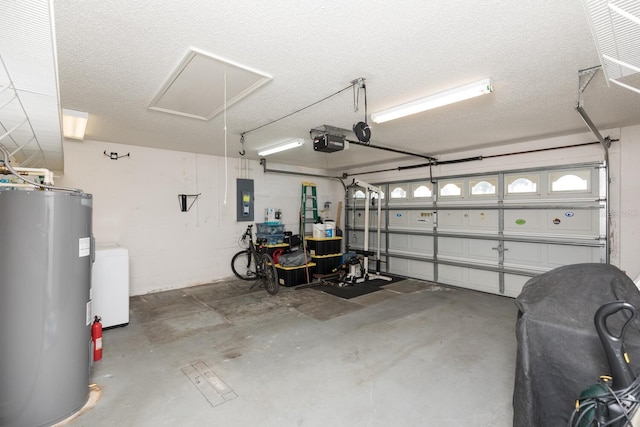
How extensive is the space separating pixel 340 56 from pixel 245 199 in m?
4.58

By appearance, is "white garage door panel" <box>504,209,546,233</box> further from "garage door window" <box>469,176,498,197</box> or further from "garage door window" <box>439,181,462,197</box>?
"garage door window" <box>439,181,462,197</box>

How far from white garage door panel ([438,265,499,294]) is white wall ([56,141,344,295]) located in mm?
4110

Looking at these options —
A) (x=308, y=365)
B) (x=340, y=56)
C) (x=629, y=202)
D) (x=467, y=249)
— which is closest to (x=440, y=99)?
(x=340, y=56)

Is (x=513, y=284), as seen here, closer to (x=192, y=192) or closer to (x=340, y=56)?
(x=340, y=56)

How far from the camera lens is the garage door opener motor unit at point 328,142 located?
3.71 metres

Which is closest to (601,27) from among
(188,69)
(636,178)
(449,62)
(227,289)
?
(449,62)

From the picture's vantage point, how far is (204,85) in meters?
2.67

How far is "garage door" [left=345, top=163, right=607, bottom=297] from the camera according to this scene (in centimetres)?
436

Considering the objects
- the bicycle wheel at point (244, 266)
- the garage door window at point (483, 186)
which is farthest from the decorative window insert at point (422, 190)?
the bicycle wheel at point (244, 266)

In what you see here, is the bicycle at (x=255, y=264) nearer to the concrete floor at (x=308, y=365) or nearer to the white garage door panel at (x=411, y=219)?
the concrete floor at (x=308, y=365)

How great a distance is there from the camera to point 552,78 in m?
2.58

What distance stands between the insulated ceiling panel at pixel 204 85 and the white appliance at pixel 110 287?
190 cm

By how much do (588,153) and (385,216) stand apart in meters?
3.69

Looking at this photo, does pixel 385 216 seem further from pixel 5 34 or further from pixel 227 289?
pixel 5 34
